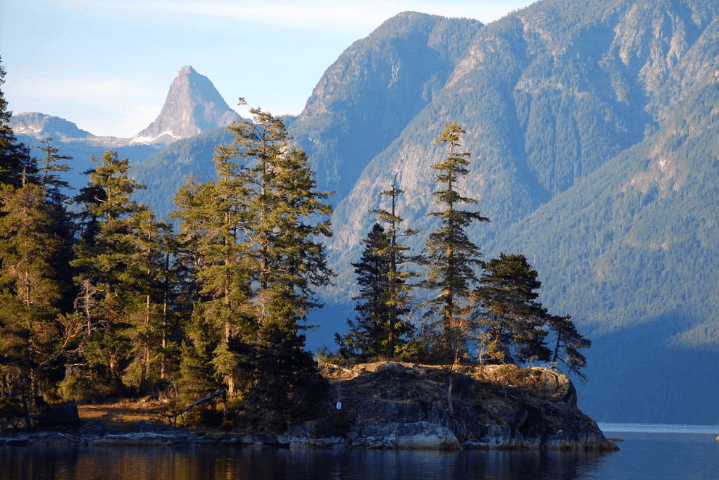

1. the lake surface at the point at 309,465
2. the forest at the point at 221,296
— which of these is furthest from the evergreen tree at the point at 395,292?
the lake surface at the point at 309,465

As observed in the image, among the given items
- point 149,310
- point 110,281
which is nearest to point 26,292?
point 110,281

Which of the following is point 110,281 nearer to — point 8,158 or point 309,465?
point 8,158

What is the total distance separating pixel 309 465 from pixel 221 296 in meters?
25.9

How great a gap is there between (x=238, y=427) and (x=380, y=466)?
55.5 ft

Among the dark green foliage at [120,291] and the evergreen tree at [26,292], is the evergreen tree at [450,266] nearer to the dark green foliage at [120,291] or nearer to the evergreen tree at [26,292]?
the dark green foliage at [120,291]

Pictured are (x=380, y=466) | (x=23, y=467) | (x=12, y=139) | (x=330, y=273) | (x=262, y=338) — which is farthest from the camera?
(x=12, y=139)

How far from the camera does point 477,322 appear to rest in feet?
271

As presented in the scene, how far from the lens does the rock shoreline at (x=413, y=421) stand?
7012 cm

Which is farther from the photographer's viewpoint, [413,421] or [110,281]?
[110,281]

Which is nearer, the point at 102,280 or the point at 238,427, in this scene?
the point at 238,427

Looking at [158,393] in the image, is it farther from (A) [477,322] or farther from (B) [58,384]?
(A) [477,322]

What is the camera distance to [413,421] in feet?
242

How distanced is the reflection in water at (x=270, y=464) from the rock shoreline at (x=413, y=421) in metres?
2.91

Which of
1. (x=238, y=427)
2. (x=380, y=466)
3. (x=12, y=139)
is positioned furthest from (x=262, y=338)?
(x=12, y=139)
